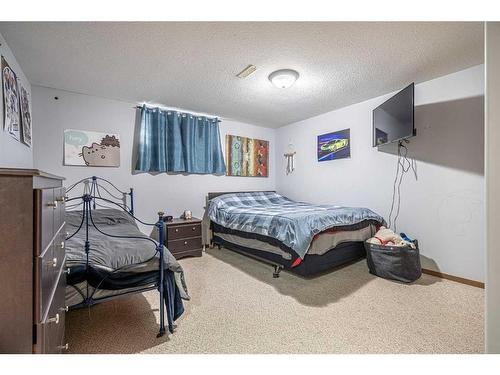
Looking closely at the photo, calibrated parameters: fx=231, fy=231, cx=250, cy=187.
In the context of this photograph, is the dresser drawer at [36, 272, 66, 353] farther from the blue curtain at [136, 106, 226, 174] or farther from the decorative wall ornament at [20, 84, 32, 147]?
the blue curtain at [136, 106, 226, 174]

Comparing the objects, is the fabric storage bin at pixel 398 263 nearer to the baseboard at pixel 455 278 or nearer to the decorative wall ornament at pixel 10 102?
the baseboard at pixel 455 278

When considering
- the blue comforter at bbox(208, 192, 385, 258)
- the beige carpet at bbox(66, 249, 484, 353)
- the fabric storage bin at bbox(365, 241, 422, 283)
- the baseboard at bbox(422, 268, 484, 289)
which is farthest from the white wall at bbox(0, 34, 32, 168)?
the baseboard at bbox(422, 268, 484, 289)

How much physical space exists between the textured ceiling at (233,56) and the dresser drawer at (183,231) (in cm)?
185

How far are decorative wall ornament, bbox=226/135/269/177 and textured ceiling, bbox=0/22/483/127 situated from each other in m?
1.26

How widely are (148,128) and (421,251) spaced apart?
13.4 feet

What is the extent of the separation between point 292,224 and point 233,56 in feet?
5.79

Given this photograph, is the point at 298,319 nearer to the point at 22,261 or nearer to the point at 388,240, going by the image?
the point at 388,240

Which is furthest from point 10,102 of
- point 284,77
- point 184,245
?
point 284,77

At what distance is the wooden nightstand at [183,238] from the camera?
10.9ft

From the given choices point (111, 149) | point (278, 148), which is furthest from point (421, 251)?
point (111, 149)

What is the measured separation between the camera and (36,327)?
2.63 feet

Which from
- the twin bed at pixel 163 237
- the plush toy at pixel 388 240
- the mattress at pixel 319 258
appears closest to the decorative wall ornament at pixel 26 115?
the twin bed at pixel 163 237

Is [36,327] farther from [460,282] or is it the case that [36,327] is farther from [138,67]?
[460,282]

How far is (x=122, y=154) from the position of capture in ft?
11.2
